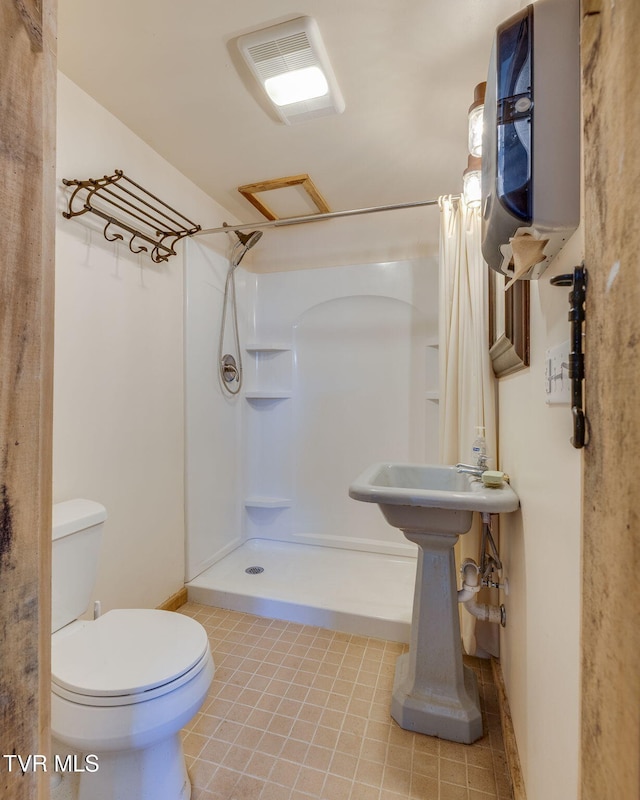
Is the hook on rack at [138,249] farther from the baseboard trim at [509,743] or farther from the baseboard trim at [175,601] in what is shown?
the baseboard trim at [509,743]

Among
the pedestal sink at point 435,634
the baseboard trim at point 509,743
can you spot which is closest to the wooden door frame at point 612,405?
the pedestal sink at point 435,634

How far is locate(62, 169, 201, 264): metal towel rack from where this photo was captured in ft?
4.87

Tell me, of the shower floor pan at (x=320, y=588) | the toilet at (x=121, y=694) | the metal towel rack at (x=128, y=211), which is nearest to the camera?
the toilet at (x=121, y=694)

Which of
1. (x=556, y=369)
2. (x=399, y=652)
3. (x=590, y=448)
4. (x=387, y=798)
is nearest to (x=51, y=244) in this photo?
(x=590, y=448)

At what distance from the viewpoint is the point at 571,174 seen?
0.60 m

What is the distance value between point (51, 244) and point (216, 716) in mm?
1594

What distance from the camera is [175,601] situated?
2010 millimetres

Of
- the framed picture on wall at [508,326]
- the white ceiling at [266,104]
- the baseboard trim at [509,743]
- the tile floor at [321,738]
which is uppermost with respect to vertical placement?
the white ceiling at [266,104]

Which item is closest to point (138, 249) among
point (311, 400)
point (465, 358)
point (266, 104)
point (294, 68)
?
point (266, 104)

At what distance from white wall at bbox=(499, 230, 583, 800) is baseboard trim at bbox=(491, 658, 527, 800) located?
51 mm

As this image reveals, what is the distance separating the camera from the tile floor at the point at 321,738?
1.12 m

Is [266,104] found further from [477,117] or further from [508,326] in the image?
[508,326]

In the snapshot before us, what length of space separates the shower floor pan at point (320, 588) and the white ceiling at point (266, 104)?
214 centimetres

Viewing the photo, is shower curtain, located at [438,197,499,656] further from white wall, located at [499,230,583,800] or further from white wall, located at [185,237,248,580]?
white wall, located at [185,237,248,580]
